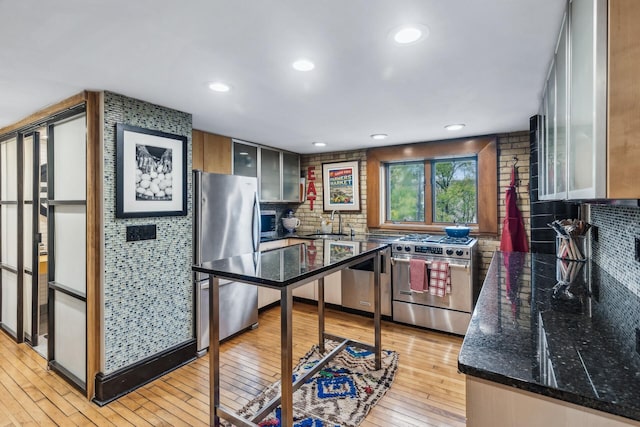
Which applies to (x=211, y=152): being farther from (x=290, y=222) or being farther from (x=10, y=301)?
(x=10, y=301)

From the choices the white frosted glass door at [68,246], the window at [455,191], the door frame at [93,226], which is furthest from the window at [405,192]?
the white frosted glass door at [68,246]

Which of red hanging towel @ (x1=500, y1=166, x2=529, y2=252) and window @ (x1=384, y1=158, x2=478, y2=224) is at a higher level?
window @ (x1=384, y1=158, x2=478, y2=224)

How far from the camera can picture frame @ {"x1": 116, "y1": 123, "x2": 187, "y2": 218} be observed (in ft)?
7.55

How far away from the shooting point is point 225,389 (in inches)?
92.5

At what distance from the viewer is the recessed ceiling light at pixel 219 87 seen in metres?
2.10

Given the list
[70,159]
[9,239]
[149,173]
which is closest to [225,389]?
[149,173]

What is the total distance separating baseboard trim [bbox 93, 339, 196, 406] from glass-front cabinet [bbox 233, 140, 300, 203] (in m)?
2.02

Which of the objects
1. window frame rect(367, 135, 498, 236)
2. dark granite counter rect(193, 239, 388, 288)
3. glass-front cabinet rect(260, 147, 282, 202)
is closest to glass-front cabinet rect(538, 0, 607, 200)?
dark granite counter rect(193, 239, 388, 288)

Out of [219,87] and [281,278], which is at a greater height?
[219,87]

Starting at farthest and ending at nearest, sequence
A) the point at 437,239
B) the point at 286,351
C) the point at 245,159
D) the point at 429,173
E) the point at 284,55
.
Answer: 1. the point at 429,173
2. the point at 245,159
3. the point at 437,239
4. the point at 284,55
5. the point at 286,351

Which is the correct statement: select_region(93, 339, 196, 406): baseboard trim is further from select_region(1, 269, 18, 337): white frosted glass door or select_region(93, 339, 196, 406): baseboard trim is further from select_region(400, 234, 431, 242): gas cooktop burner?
select_region(400, 234, 431, 242): gas cooktop burner

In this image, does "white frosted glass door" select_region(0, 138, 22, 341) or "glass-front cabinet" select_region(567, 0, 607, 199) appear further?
"white frosted glass door" select_region(0, 138, 22, 341)

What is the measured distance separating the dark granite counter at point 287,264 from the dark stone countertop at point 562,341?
2.66 ft

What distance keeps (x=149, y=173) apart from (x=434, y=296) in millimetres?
3041
